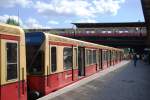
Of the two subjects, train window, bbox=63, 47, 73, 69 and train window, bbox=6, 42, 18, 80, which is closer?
train window, bbox=6, 42, 18, 80

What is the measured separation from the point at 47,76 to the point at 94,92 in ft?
11.1

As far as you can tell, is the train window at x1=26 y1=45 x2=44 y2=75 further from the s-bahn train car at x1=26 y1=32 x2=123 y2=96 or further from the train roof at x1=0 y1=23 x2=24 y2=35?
the train roof at x1=0 y1=23 x2=24 y2=35

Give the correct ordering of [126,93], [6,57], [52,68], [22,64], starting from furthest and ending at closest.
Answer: [126,93] → [52,68] → [22,64] → [6,57]

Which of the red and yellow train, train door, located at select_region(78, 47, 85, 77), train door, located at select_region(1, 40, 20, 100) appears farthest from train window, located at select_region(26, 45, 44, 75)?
train door, located at select_region(78, 47, 85, 77)

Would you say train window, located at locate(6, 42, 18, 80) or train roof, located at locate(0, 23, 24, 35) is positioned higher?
train roof, located at locate(0, 23, 24, 35)

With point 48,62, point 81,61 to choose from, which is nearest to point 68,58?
point 48,62

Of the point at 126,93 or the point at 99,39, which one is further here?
the point at 99,39

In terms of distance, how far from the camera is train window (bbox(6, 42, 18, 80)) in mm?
10516

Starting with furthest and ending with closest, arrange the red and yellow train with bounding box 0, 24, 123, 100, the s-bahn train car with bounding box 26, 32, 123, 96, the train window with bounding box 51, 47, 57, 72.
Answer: the train window with bounding box 51, 47, 57, 72, the s-bahn train car with bounding box 26, 32, 123, 96, the red and yellow train with bounding box 0, 24, 123, 100

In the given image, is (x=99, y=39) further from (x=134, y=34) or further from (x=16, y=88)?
(x=16, y=88)

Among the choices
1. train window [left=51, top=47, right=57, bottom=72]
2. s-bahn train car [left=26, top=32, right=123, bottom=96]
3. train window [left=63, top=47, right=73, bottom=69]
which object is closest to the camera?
s-bahn train car [left=26, top=32, right=123, bottom=96]

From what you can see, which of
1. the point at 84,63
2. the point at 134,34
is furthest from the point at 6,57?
the point at 134,34

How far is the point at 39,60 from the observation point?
15.0 m

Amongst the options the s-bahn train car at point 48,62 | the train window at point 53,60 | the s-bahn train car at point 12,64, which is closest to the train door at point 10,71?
the s-bahn train car at point 12,64
